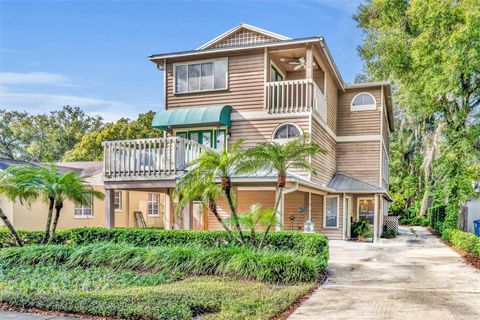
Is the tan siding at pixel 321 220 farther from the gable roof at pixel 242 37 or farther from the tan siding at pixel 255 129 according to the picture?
the gable roof at pixel 242 37

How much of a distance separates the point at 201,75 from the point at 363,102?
8013mm

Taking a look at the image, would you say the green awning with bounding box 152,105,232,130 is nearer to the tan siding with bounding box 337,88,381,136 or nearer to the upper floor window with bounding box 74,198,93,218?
the tan siding with bounding box 337,88,381,136

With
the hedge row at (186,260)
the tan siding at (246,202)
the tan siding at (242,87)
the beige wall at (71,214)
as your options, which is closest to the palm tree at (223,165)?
the hedge row at (186,260)

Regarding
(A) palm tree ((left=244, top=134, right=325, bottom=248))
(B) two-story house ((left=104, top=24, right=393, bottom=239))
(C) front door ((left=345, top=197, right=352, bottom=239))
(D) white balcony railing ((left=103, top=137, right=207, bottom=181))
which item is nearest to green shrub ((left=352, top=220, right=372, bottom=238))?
(C) front door ((left=345, top=197, right=352, bottom=239))

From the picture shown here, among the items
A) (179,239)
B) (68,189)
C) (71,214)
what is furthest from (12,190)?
(71,214)

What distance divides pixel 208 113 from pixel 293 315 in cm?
1024

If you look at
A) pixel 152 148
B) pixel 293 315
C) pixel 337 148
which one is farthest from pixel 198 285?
pixel 337 148

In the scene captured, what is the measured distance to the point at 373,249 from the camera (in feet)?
47.5

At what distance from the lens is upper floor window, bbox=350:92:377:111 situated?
18.7 metres

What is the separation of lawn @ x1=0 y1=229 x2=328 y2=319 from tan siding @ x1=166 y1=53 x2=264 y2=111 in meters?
6.24

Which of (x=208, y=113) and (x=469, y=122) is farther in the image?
(x=469, y=122)

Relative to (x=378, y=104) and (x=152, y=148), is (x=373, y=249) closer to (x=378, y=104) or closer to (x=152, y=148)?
(x=378, y=104)

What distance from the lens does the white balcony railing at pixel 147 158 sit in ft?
42.3

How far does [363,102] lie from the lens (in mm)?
19125
